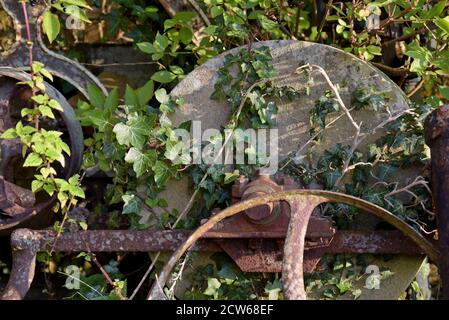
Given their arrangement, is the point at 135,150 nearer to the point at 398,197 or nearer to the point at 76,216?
the point at 76,216

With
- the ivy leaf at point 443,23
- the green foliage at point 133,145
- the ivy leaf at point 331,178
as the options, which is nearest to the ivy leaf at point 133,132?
the green foliage at point 133,145

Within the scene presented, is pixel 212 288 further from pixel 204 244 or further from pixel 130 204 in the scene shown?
pixel 130 204

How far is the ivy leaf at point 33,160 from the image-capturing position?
8.03ft

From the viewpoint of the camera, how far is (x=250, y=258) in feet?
8.30

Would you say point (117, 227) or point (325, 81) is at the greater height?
point (325, 81)

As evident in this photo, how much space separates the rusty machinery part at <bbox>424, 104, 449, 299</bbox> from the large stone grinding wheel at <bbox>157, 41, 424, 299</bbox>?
352mm

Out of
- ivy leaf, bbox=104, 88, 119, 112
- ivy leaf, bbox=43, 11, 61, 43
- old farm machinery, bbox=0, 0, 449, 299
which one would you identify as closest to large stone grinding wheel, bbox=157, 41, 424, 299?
old farm machinery, bbox=0, 0, 449, 299

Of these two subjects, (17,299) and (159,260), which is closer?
(17,299)

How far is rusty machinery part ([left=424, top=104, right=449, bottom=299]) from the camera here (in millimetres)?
2193

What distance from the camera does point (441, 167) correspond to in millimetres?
2256

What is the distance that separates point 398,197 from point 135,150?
3.15ft

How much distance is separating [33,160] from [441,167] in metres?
1.34

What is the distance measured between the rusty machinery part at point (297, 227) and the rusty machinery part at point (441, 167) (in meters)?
0.09
